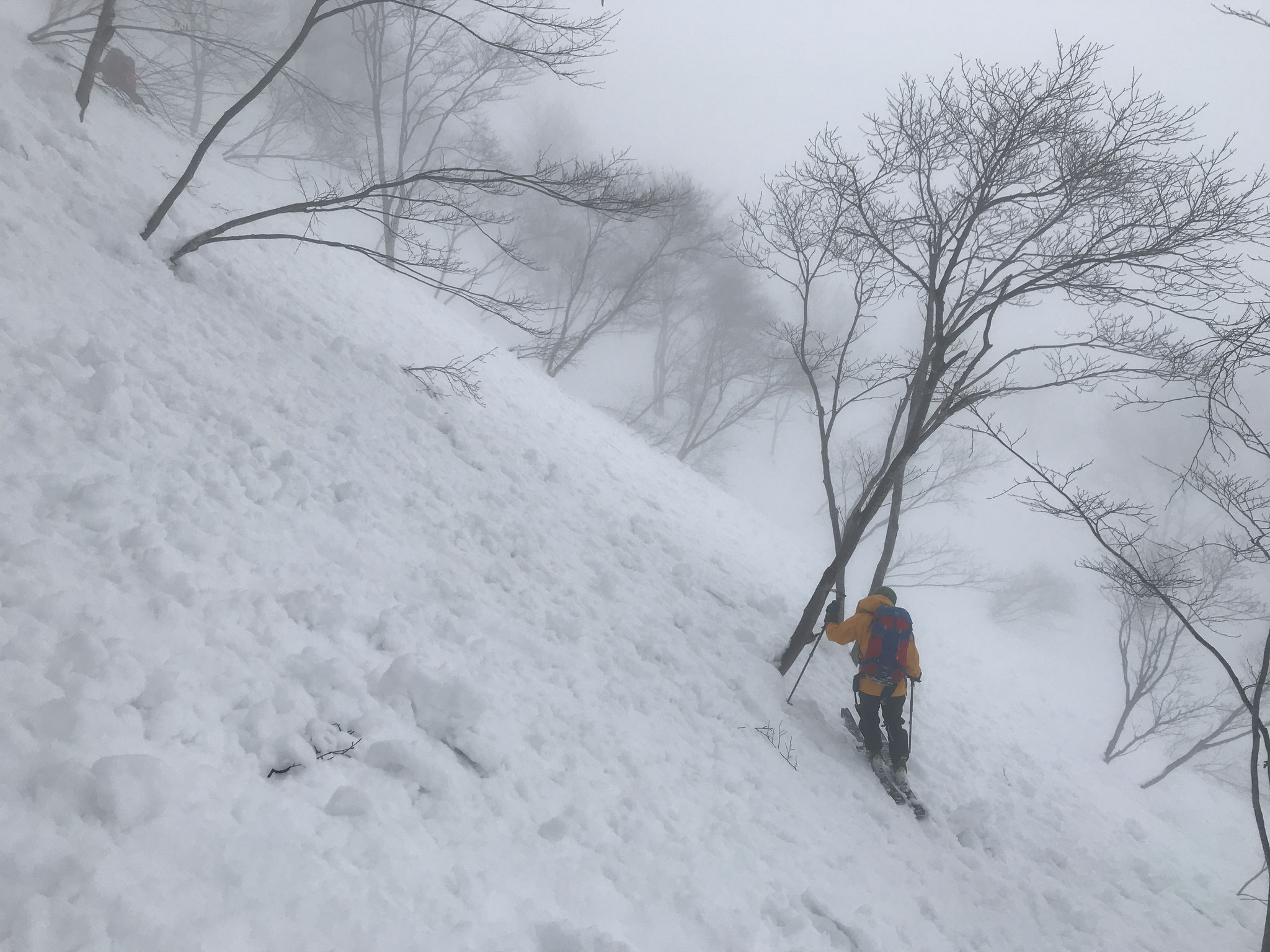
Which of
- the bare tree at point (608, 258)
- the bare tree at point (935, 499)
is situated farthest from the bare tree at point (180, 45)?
the bare tree at point (935, 499)

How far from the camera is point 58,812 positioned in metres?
1.93

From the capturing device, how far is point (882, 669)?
16.7ft

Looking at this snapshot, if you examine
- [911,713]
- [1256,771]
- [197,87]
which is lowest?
[911,713]

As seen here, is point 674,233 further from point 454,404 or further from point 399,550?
point 399,550

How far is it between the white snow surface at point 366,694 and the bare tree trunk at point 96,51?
1.25 feet

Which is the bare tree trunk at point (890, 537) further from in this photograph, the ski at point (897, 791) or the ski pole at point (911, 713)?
the ski at point (897, 791)

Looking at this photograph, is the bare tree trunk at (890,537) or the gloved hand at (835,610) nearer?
the gloved hand at (835,610)

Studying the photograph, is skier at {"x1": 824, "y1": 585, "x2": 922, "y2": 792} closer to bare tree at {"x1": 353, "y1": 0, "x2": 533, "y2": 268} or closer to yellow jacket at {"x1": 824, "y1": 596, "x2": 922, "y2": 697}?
yellow jacket at {"x1": 824, "y1": 596, "x2": 922, "y2": 697}

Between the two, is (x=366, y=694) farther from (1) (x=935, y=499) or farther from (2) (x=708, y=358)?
(2) (x=708, y=358)

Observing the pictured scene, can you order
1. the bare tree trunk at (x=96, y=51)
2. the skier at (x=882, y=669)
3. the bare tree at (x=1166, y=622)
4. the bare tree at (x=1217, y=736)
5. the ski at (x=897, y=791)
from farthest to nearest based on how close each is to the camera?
the bare tree at (x=1166, y=622)
the bare tree at (x=1217, y=736)
the bare tree trunk at (x=96, y=51)
the skier at (x=882, y=669)
the ski at (x=897, y=791)

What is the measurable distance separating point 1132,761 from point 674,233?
18.2 meters

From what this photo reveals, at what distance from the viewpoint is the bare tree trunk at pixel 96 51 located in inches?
229

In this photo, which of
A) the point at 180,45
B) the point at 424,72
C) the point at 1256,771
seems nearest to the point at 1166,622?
the point at 1256,771

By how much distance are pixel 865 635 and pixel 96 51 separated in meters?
9.42
